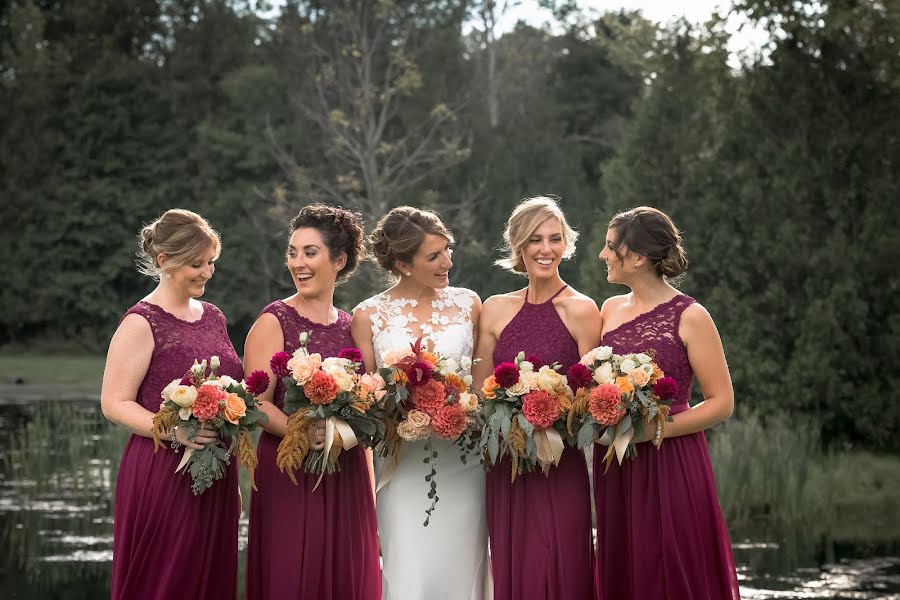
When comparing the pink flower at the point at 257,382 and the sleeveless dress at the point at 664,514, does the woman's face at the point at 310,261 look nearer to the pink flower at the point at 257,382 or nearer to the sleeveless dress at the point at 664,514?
the pink flower at the point at 257,382

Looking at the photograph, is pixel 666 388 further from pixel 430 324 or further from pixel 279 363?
pixel 279 363

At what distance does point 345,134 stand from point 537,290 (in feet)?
71.3

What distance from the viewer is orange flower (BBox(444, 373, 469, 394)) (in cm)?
598

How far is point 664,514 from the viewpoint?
6.03 meters

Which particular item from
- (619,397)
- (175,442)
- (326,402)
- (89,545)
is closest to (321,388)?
(326,402)

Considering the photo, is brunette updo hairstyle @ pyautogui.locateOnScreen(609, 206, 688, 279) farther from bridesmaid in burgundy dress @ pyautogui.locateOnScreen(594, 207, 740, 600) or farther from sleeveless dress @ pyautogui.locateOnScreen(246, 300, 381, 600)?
sleeveless dress @ pyautogui.locateOnScreen(246, 300, 381, 600)

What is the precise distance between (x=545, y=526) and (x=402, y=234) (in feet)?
5.55

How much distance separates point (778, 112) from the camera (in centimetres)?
1402

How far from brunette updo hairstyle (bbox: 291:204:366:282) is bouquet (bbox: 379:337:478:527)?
30.1 inches

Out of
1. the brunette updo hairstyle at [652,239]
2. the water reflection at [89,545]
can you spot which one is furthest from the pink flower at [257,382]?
the water reflection at [89,545]

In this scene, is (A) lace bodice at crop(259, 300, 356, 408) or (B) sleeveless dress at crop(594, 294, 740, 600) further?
(A) lace bodice at crop(259, 300, 356, 408)

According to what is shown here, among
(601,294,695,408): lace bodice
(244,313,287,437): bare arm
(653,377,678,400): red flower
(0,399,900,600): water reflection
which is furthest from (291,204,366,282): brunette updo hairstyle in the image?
(0,399,900,600): water reflection

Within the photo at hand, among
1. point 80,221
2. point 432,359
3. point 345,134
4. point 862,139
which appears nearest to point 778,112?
point 862,139

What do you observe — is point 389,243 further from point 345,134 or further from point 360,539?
point 345,134
